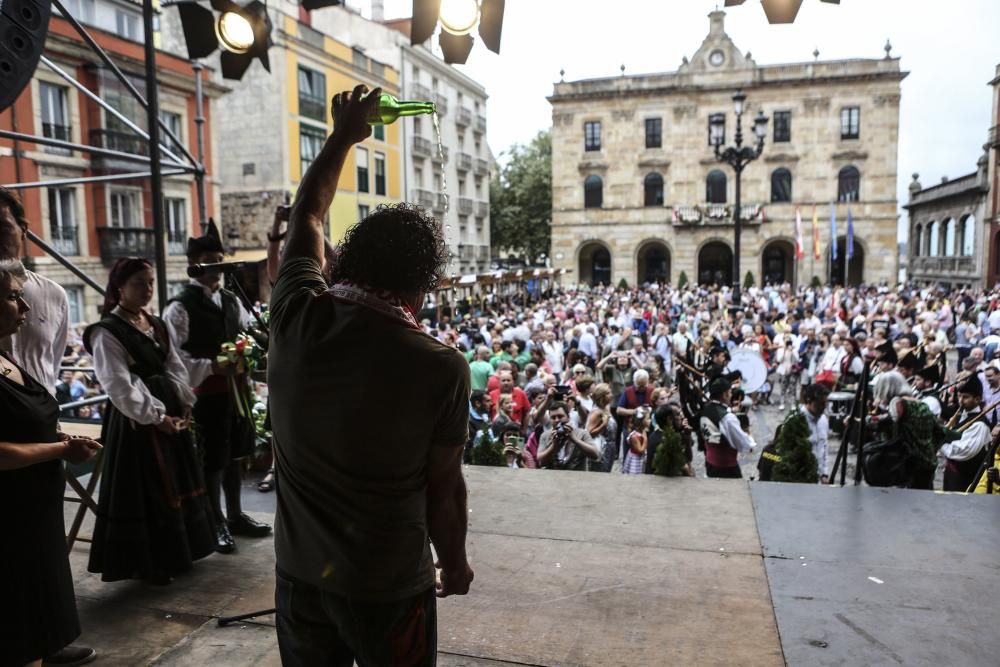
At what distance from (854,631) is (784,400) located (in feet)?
35.6

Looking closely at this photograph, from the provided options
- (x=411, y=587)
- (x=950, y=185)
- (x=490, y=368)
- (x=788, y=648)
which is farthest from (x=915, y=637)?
(x=950, y=185)

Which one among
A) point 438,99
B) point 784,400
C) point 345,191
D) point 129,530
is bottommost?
point 784,400

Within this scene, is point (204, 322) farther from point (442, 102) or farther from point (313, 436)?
point (442, 102)

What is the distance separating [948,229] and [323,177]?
43886mm

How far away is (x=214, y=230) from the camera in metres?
4.03

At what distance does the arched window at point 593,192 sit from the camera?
42062mm

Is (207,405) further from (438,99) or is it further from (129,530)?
(438,99)

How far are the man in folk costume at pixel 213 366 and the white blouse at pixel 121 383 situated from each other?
42cm

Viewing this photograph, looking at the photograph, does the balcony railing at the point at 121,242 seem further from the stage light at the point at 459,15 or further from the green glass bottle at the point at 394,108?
the green glass bottle at the point at 394,108

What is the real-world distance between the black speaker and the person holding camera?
4801 millimetres

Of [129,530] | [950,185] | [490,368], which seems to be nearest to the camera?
[129,530]

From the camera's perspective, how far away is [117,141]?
20906 millimetres

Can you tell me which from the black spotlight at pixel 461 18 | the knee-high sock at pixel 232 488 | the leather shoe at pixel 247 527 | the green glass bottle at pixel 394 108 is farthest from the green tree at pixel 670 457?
the green glass bottle at pixel 394 108

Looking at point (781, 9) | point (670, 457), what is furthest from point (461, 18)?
point (670, 457)
